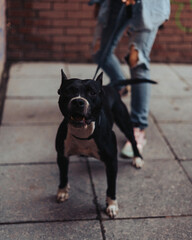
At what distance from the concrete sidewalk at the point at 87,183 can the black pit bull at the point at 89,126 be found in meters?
0.17

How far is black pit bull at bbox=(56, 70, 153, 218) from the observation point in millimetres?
2209

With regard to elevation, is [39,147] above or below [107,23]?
below

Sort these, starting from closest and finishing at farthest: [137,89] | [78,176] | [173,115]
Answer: [78,176] < [137,89] < [173,115]

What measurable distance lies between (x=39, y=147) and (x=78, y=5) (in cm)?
331

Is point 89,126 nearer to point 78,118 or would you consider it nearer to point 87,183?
point 78,118

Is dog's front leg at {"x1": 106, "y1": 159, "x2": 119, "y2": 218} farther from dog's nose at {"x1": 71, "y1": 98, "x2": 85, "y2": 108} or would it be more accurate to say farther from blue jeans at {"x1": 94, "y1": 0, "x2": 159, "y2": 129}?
blue jeans at {"x1": 94, "y1": 0, "x2": 159, "y2": 129}

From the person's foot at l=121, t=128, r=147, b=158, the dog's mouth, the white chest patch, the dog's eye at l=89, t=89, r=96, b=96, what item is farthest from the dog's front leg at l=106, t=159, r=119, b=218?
the person's foot at l=121, t=128, r=147, b=158

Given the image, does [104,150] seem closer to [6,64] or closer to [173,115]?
[173,115]

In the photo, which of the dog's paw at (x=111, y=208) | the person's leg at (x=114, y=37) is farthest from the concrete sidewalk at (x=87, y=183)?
the person's leg at (x=114, y=37)

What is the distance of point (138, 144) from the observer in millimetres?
3736

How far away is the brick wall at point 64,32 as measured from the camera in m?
6.12

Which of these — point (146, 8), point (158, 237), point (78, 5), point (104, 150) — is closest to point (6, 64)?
point (78, 5)

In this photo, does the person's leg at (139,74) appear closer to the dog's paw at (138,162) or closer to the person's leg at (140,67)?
the person's leg at (140,67)

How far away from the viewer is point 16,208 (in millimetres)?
2816
